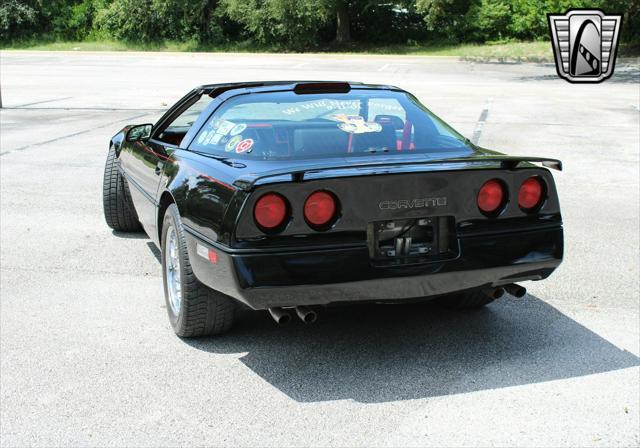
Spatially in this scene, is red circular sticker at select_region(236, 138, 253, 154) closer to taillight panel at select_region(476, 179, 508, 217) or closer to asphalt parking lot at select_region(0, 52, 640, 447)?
asphalt parking lot at select_region(0, 52, 640, 447)

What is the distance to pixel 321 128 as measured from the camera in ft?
15.9

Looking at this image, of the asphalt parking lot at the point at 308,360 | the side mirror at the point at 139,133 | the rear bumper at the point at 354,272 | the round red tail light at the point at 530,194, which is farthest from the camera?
the side mirror at the point at 139,133

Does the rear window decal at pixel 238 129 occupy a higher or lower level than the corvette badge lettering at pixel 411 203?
higher

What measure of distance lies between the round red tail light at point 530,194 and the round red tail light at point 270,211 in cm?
124

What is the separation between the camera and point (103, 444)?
3.56 metres

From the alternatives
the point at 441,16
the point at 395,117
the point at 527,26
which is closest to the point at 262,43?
the point at 441,16

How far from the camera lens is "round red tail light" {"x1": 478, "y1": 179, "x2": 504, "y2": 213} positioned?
4246 millimetres

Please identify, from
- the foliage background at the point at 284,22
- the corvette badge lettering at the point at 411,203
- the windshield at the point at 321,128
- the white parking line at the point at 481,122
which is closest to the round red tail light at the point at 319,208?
the corvette badge lettering at the point at 411,203

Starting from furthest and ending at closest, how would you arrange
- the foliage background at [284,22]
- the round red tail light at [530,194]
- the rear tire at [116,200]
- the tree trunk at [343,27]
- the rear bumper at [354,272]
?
1. the tree trunk at [343,27]
2. the foliage background at [284,22]
3. the rear tire at [116,200]
4. the round red tail light at [530,194]
5. the rear bumper at [354,272]

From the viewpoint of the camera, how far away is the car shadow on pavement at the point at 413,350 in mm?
4152

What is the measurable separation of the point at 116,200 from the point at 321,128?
2800mm

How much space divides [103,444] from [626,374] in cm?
252

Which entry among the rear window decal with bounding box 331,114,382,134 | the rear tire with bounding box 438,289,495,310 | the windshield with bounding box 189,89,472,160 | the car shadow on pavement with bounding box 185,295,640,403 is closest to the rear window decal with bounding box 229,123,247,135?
the windshield with bounding box 189,89,472,160

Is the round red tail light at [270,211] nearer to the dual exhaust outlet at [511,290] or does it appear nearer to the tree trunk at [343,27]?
the dual exhaust outlet at [511,290]
